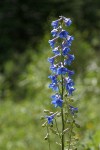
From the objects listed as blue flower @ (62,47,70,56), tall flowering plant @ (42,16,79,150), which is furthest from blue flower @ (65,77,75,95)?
blue flower @ (62,47,70,56)

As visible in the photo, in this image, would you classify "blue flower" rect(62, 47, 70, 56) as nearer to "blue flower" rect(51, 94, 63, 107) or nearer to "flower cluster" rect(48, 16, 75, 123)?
"flower cluster" rect(48, 16, 75, 123)

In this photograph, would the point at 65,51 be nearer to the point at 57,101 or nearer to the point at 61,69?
the point at 61,69

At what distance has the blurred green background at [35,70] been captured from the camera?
7176 millimetres

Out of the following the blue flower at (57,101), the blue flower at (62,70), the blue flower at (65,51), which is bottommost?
the blue flower at (57,101)

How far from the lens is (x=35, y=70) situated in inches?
391

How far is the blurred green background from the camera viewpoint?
23.5 ft

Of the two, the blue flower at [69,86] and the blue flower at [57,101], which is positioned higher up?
the blue flower at [69,86]

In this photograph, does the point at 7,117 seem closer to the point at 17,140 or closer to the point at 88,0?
the point at 17,140

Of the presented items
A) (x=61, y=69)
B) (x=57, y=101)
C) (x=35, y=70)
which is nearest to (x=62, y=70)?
(x=61, y=69)

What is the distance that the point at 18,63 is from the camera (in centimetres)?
1448

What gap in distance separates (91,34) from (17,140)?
1050cm

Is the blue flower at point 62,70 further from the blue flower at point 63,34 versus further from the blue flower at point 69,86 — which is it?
the blue flower at point 63,34

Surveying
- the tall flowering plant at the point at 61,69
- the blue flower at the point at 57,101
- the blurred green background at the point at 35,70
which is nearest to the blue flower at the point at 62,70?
the tall flowering plant at the point at 61,69

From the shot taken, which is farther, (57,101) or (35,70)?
(35,70)
